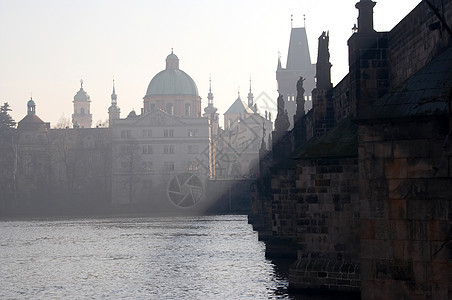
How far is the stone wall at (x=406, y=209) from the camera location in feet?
58.4

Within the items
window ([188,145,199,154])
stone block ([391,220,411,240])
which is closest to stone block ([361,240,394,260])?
stone block ([391,220,411,240])

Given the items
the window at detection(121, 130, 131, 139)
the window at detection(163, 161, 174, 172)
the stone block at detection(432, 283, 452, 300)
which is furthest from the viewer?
the window at detection(121, 130, 131, 139)

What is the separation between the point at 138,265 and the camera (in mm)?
48469

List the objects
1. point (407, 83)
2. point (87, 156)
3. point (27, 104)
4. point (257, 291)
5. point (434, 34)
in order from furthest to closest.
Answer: point (27, 104)
point (87, 156)
point (257, 291)
point (434, 34)
point (407, 83)

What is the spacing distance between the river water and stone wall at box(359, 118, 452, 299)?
14426 millimetres

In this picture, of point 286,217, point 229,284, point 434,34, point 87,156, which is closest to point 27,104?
point 87,156

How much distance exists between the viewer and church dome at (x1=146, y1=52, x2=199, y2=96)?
19138 centimetres

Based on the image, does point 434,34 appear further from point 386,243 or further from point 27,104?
point 27,104

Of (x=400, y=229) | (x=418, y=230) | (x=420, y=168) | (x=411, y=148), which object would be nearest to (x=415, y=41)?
(x=411, y=148)

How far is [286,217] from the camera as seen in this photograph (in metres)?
50.7

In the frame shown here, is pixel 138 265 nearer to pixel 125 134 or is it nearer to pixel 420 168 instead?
pixel 420 168

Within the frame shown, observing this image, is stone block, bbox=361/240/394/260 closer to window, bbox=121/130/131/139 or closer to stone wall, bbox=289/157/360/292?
stone wall, bbox=289/157/360/292

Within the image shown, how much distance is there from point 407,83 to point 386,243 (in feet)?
11.6

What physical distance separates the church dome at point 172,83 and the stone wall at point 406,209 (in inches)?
6812
